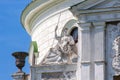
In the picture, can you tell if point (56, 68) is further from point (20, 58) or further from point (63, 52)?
point (20, 58)

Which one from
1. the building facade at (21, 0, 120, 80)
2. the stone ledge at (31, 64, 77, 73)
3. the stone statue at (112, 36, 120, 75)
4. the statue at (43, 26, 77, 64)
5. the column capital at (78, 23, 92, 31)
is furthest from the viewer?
the statue at (43, 26, 77, 64)

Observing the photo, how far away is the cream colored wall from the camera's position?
35812 mm

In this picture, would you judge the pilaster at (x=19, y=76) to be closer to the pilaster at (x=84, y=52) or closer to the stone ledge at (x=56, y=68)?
the stone ledge at (x=56, y=68)

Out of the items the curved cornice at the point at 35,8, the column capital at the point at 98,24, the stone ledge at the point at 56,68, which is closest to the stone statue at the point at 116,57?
the column capital at the point at 98,24

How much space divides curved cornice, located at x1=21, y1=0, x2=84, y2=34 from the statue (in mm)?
3842

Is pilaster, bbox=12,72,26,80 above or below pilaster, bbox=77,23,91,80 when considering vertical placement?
below

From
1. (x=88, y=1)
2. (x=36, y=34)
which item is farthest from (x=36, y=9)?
(x=88, y=1)

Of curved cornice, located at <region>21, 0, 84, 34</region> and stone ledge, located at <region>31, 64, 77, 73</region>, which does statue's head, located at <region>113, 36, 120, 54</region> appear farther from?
curved cornice, located at <region>21, 0, 84, 34</region>

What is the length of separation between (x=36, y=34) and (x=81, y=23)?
8.19m

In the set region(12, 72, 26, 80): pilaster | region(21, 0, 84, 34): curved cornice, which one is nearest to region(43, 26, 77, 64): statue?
region(12, 72, 26, 80): pilaster

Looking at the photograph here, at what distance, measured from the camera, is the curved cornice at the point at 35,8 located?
119ft

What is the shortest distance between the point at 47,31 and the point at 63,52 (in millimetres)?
5049

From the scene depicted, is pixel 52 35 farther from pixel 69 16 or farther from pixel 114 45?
pixel 114 45

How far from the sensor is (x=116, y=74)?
30.0 metres
